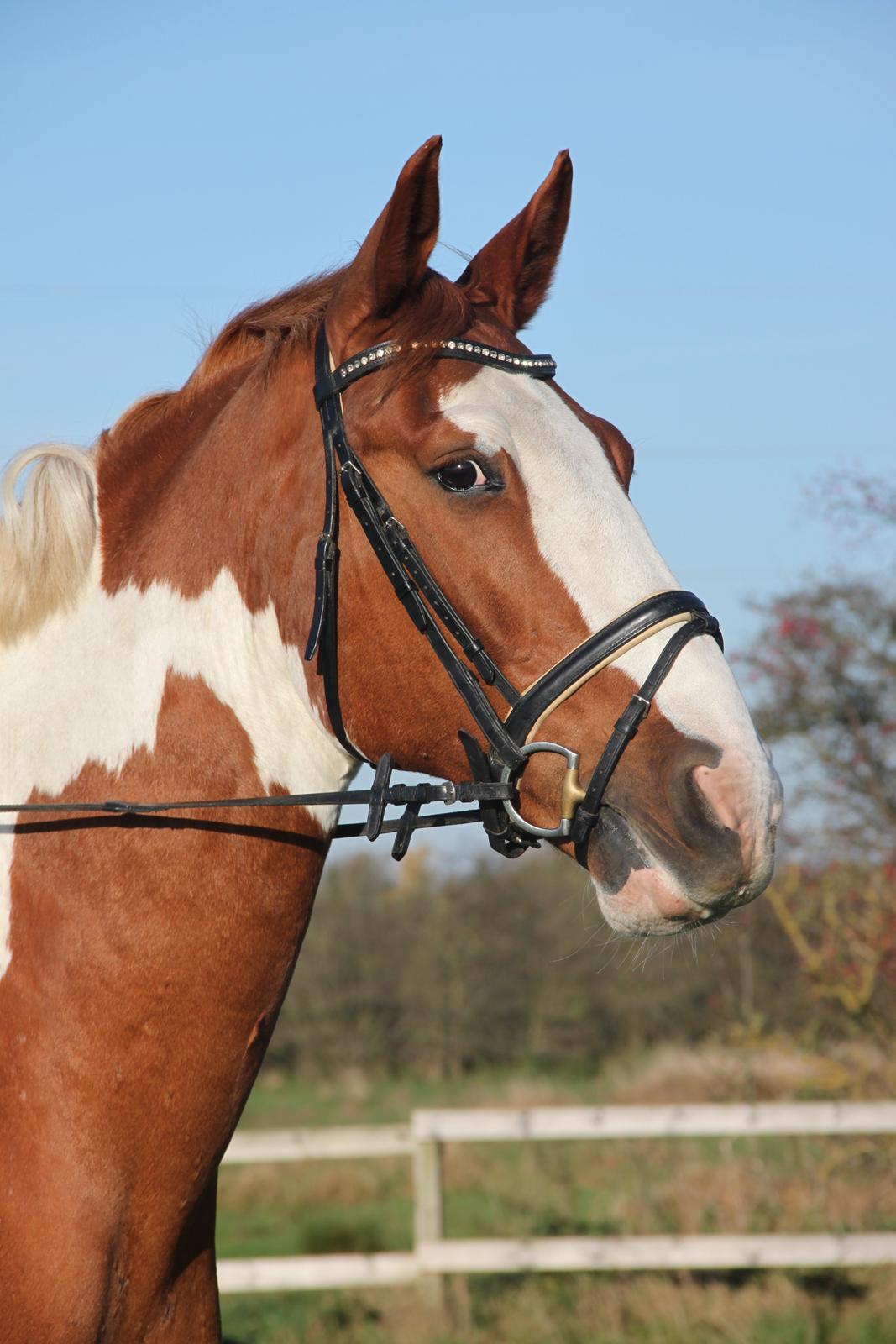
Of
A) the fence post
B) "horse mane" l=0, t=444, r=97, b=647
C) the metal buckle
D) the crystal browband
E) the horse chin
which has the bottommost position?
the fence post

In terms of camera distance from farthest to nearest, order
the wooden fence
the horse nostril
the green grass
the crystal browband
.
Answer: the wooden fence → the green grass → the crystal browband → the horse nostril

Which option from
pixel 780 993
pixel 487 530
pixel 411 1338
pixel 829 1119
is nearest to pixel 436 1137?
pixel 411 1338

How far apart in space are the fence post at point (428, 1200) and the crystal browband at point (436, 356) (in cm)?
674

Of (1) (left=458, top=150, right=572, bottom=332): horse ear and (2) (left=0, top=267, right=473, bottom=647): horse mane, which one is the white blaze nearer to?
(2) (left=0, top=267, right=473, bottom=647): horse mane

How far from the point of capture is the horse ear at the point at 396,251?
7.37 ft

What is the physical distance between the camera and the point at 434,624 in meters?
2.24

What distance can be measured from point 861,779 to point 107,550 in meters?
8.39

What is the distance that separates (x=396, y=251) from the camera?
7.59 feet

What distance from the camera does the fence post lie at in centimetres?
767

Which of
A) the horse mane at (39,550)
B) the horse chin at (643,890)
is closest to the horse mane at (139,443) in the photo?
the horse mane at (39,550)

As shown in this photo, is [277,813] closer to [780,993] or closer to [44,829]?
[44,829]

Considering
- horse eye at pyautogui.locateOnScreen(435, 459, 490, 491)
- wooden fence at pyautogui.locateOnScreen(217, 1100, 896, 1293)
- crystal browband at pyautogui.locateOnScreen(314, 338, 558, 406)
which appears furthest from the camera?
wooden fence at pyautogui.locateOnScreen(217, 1100, 896, 1293)

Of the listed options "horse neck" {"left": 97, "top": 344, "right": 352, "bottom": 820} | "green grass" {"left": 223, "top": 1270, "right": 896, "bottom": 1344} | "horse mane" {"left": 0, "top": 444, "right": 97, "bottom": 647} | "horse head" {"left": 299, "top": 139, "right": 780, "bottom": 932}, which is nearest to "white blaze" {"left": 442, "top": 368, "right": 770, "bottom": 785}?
"horse head" {"left": 299, "top": 139, "right": 780, "bottom": 932}

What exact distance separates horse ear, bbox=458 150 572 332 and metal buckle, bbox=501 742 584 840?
38.5 inches
